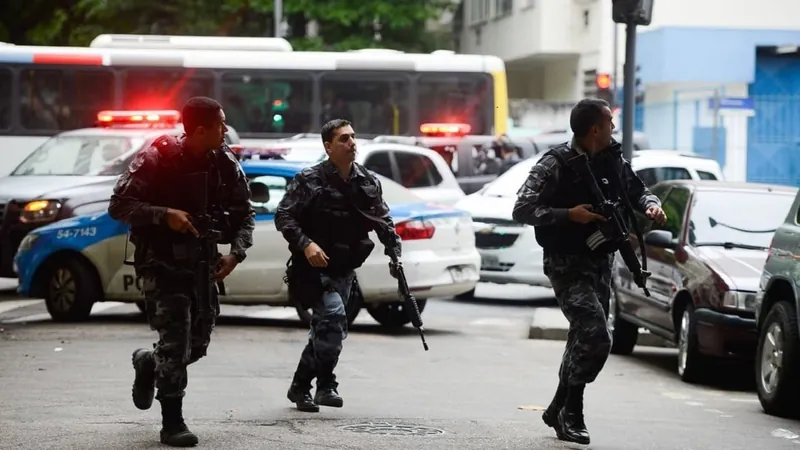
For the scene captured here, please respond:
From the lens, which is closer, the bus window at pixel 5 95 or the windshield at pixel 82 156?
the windshield at pixel 82 156

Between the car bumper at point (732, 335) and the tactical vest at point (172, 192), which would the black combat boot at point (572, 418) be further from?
the car bumper at point (732, 335)

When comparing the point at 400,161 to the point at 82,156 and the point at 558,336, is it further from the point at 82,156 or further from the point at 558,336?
the point at 558,336

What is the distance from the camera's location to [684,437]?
345 inches

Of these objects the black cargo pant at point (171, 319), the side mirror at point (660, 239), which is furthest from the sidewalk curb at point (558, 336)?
the black cargo pant at point (171, 319)

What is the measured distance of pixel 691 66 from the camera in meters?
42.5

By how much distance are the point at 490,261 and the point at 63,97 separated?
11240 millimetres

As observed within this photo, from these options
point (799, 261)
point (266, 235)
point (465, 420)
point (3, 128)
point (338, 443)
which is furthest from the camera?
point (3, 128)

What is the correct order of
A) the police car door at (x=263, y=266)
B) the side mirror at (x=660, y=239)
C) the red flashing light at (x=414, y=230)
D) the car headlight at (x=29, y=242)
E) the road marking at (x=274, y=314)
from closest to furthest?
the side mirror at (x=660, y=239), the police car door at (x=263, y=266), the red flashing light at (x=414, y=230), the car headlight at (x=29, y=242), the road marking at (x=274, y=314)

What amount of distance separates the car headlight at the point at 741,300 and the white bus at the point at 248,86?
16375mm

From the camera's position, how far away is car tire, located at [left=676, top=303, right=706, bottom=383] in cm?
1170

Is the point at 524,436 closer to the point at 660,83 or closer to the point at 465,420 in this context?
the point at 465,420

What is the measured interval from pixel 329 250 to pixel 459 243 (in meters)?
5.92

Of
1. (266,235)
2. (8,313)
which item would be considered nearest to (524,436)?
(266,235)

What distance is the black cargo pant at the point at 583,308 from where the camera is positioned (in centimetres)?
824
